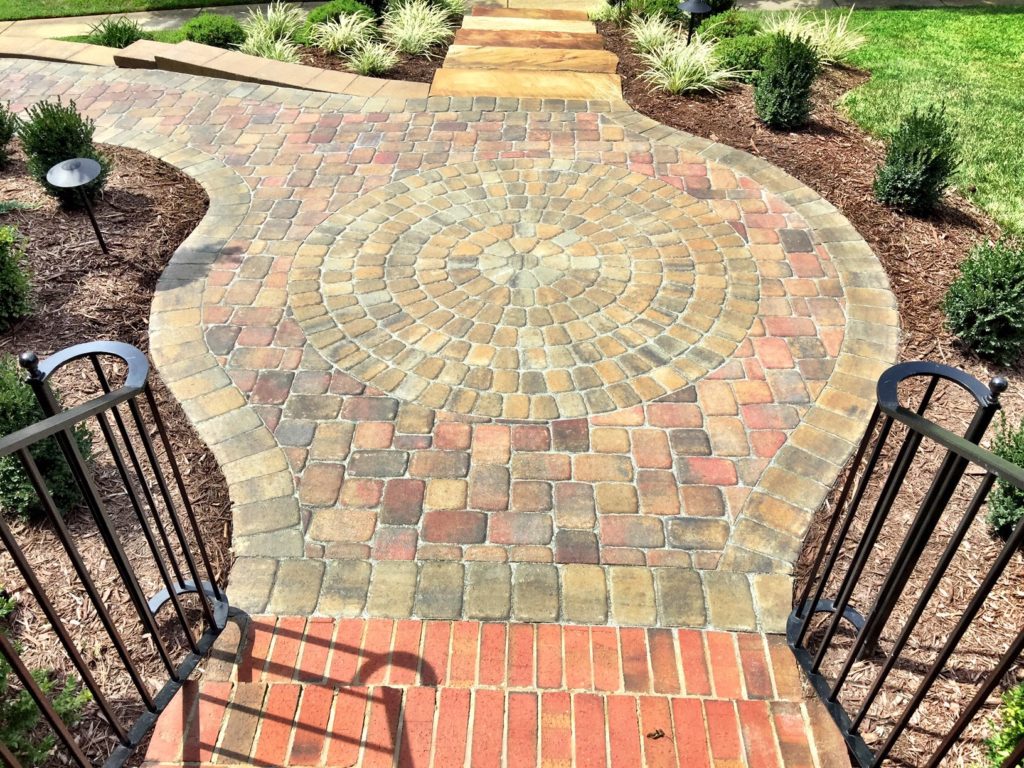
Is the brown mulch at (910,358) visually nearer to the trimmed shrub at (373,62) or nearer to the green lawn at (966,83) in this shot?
the green lawn at (966,83)

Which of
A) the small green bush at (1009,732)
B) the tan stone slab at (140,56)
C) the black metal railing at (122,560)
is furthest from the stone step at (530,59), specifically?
the small green bush at (1009,732)

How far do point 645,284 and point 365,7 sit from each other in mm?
6434

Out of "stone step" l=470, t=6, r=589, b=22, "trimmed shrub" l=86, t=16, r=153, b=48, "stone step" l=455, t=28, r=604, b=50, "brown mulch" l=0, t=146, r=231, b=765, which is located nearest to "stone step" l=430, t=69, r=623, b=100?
"stone step" l=455, t=28, r=604, b=50

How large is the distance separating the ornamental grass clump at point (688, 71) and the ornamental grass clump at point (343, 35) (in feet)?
11.1

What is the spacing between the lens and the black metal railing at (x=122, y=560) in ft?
6.67

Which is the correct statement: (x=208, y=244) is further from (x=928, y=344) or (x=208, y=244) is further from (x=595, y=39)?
(x=595, y=39)

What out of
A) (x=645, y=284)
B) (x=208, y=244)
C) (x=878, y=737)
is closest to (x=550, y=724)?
(x=878, y=737)

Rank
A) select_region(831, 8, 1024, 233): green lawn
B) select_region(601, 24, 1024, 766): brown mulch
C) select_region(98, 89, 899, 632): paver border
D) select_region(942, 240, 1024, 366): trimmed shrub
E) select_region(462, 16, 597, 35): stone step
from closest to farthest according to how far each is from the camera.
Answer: select_region(601, 24, 1024, 766): brown mulch → select_region(98, 89, 899, 632): paver border → select_region(942, 240, 1024, 366): trimmed shrub → select_region(831, 8, 1024, 233): green lawn → select_region(462, 16, 597, 35): stone step

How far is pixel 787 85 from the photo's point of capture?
688cm

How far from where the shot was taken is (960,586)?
336cm

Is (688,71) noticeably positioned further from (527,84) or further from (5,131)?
(5,131)

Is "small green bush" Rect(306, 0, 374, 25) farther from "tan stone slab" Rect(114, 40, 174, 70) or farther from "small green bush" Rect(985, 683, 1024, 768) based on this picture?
"small green bush" Rect(985, 683, 1024, 768)

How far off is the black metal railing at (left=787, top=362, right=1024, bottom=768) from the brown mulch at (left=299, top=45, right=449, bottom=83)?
21.4ft

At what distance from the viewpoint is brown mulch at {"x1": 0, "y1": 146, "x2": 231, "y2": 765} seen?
3074 millimetres
